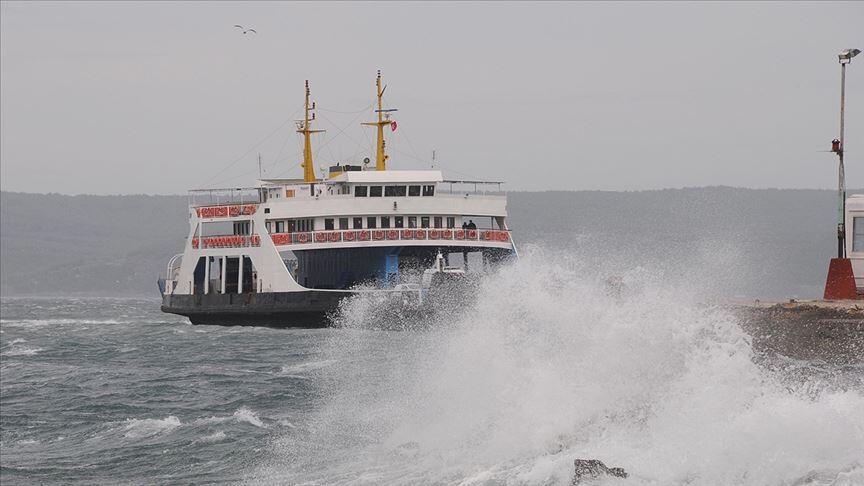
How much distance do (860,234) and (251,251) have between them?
2986 cm

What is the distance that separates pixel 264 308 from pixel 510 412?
3619 centimetres

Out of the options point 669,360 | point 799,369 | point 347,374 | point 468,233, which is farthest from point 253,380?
point 468,233

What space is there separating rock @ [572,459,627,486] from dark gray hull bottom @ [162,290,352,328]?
38.2m

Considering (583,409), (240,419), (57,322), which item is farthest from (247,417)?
(57,322)

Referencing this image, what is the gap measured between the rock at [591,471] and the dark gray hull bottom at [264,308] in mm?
38154

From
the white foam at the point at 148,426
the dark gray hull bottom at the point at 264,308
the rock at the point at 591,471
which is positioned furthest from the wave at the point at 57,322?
the rock at the point at 591,471

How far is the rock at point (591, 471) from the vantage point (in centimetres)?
1758

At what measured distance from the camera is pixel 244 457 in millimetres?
25094

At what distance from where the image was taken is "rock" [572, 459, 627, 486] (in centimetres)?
1758

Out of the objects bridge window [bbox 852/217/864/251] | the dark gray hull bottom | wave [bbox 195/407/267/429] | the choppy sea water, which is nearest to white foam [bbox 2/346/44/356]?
the dark gray hull bottom

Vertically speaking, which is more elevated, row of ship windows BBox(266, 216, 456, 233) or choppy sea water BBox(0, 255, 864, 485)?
row of ship windows BBox(266, 216, 456, 233)

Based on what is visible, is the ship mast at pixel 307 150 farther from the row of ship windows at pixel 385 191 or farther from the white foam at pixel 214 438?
the white foam at pixel 214 438

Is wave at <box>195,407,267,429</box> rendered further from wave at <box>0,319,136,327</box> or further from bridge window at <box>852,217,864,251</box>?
wave at <box>0,319,136,327</box>

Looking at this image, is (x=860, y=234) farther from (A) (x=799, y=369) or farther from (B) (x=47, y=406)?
(B) (x=47, y=406)
